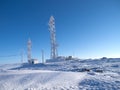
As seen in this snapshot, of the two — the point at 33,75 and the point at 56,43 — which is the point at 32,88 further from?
the point at 56,43

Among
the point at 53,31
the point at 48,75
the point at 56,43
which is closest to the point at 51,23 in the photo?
the point at 53,31

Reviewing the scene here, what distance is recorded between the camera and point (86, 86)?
29.7 feet

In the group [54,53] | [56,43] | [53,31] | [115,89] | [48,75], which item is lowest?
[115,89]

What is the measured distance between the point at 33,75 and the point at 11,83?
1.77 metres

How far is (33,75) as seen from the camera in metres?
10.4

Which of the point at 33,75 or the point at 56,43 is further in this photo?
the point at 56,43

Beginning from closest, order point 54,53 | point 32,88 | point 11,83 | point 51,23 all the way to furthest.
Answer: point 32,88 → point 11,83 → point 54,53 → point 51,23

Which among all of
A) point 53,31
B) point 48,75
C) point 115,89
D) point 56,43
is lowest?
point 115,89

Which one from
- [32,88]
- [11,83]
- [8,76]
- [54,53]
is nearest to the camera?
[32,88]

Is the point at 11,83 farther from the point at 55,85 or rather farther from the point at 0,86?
the point at 55,85

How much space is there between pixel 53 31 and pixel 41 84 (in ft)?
128

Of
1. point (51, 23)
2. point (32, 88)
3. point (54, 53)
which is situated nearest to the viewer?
point (32, 88)

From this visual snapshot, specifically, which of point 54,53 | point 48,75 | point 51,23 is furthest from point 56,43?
point 48,75

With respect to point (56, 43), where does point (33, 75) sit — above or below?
below
